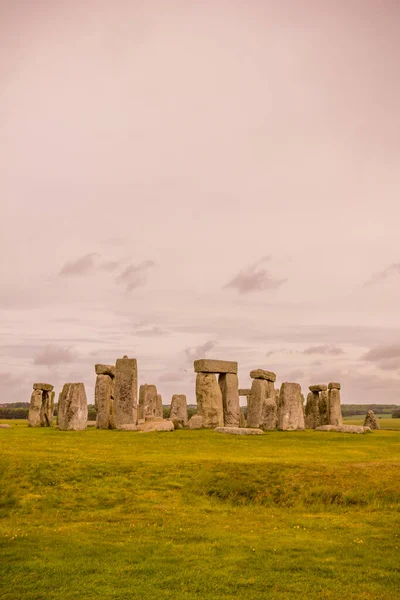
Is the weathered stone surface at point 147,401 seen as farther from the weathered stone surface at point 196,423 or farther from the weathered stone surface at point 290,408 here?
the weathered stone surface at point 290,408

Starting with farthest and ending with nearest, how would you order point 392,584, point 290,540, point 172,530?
point 172,530, point 290,540, point 392,584

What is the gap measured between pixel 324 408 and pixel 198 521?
2561 cm

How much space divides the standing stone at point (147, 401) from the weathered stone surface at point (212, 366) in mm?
9359

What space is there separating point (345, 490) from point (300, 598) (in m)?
7.44

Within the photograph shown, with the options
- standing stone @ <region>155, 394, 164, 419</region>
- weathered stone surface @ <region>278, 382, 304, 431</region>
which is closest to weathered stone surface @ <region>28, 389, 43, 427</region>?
standing stone @ <region>155, 394, 164, 419</region>

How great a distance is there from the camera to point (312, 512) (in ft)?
52.1

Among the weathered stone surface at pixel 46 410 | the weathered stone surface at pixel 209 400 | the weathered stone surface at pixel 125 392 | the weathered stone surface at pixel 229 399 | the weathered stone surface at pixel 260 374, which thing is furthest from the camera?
the weathered stone surface at pixel 46 410

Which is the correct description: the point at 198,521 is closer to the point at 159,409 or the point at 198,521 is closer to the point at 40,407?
the point at 40,407

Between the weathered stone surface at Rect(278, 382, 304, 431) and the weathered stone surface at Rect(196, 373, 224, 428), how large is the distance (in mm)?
3787

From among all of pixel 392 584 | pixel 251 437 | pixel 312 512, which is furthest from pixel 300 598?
pixel 251 437

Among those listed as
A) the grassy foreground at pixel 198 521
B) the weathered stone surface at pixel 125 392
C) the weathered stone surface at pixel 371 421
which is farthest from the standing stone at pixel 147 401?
the grassy foreground at pixel 198 521

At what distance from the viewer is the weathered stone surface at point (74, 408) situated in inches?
1238

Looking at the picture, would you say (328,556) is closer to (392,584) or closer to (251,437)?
(392,584)

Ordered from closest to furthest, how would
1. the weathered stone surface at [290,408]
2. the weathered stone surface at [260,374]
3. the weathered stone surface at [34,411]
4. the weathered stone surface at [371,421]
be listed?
the weathered stone surface at [290,408] < the weathered stone surface at [260,374] < the weathered stone surface at [34,411] < the weathered stone surface at [371,421]
